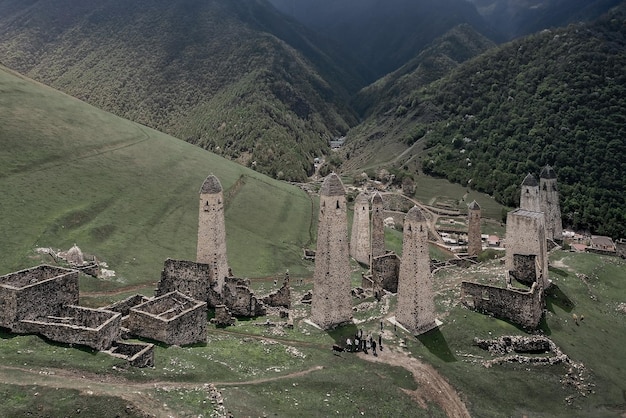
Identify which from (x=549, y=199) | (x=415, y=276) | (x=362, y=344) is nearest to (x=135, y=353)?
(x=362, y=344)

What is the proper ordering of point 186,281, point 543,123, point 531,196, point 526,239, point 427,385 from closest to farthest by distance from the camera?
point 427,385 → point 186,281 → point 526,239 → point 531,196 → point 543,123

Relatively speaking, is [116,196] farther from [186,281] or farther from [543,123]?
[543,123]

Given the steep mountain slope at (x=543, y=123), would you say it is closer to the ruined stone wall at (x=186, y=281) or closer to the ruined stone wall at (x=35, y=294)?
the ruined stone wall at (x=186, y=281)

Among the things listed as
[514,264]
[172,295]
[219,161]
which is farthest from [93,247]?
[219,161]

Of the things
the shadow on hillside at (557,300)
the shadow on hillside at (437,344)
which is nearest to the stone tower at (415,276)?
the shadow on hillside at (437,344)

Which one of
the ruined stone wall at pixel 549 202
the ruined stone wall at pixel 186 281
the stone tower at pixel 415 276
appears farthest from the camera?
the ruined stone wall at pixel 549 202
